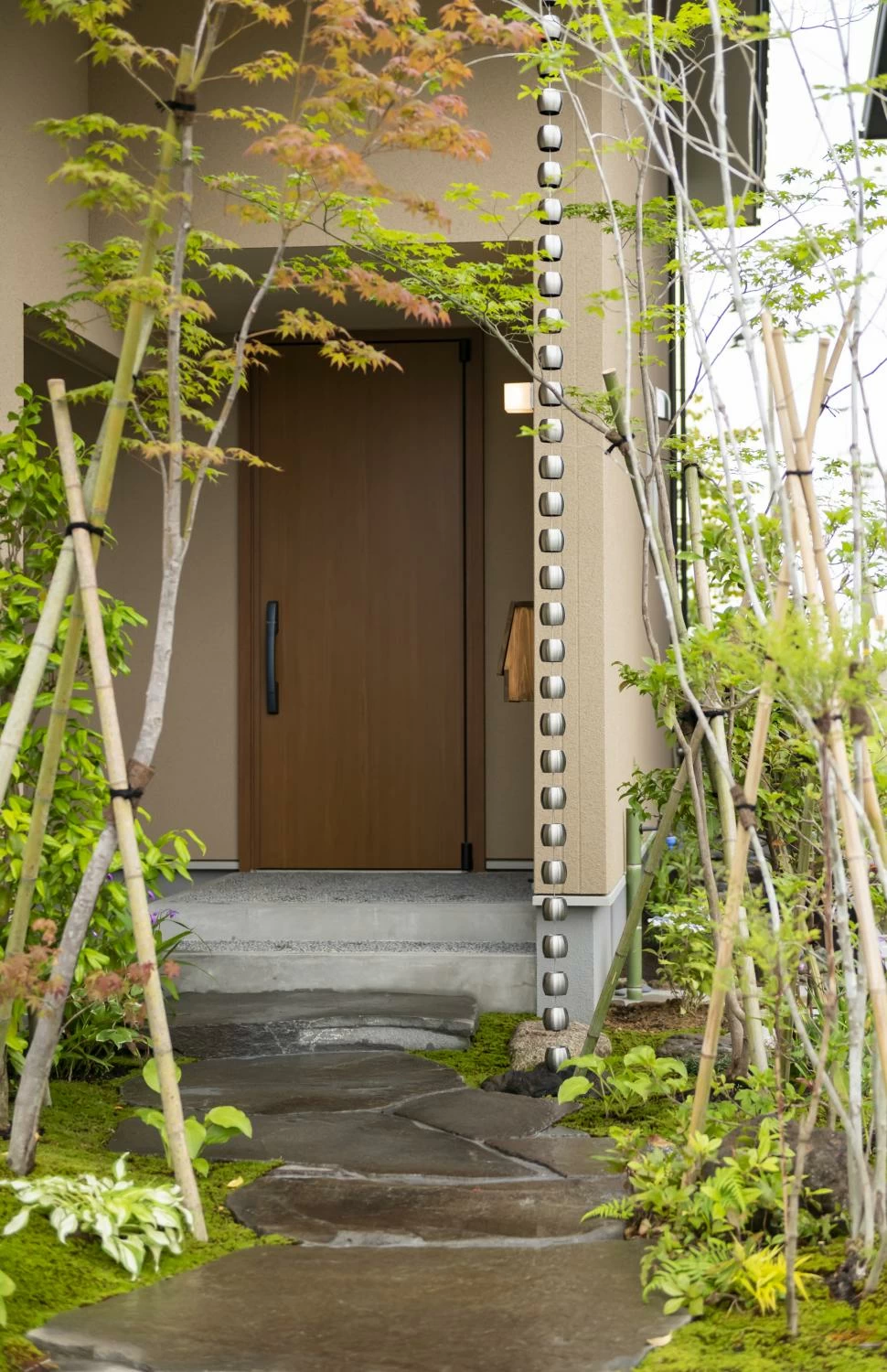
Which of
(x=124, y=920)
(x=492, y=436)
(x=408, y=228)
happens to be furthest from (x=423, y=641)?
(x=124, y=920)

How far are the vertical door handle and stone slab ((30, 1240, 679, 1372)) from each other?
390 centimetres

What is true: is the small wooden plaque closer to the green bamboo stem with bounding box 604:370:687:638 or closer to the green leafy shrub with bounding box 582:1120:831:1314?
the green bamboo stem with bounding box 604:370:687:638

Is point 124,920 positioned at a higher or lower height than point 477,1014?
higher

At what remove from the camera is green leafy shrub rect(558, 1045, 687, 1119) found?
3427 mm

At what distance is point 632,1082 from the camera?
A: 358cm

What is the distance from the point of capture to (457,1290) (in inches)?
97.1

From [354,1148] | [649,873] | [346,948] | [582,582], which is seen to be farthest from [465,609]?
[354,1148]

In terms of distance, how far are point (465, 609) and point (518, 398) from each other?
3.81 feet

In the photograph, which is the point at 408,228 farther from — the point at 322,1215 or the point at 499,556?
the point at 322,1215

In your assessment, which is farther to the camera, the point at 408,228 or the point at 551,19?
the point at 408,228

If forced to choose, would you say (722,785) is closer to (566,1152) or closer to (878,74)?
(566,1152)

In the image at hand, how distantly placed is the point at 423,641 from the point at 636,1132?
3.66 meters

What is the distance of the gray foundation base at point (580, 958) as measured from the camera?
472 centimetres

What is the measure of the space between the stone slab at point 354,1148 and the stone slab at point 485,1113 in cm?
6
